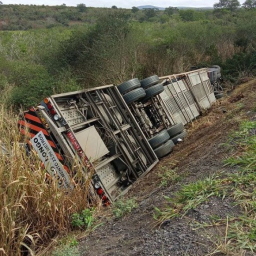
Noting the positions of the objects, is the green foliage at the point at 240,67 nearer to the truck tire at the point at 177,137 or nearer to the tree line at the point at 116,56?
the tree line at the point at 116,56

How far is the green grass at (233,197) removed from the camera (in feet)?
7.67

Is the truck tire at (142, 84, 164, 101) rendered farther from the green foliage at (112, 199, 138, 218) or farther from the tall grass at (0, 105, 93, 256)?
the tall grass at (0, 105, 93, 256)

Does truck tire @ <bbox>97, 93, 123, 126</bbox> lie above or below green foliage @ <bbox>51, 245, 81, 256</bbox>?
above

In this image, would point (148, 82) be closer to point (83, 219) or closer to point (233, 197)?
point (83, 219)

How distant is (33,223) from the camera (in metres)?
3.30

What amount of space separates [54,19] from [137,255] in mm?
62897

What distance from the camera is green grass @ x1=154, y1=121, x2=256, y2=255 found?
2.34 metres

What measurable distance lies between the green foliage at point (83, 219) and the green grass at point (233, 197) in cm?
84

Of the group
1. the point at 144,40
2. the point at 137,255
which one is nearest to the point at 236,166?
the point at 137,255

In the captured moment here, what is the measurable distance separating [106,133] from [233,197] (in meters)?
3.12

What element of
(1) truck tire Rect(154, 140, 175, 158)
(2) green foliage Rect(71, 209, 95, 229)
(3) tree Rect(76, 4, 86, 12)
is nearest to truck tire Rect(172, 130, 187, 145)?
(1) truck tire Rect(154, 140, 175, 158)

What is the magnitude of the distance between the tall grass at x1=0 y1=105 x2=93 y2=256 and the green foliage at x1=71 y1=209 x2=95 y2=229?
0.21ft

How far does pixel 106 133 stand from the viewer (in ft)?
18.6

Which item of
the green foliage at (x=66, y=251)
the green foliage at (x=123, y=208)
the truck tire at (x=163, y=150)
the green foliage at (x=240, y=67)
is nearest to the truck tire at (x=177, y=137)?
the truck tire at (x=163, y=150)
